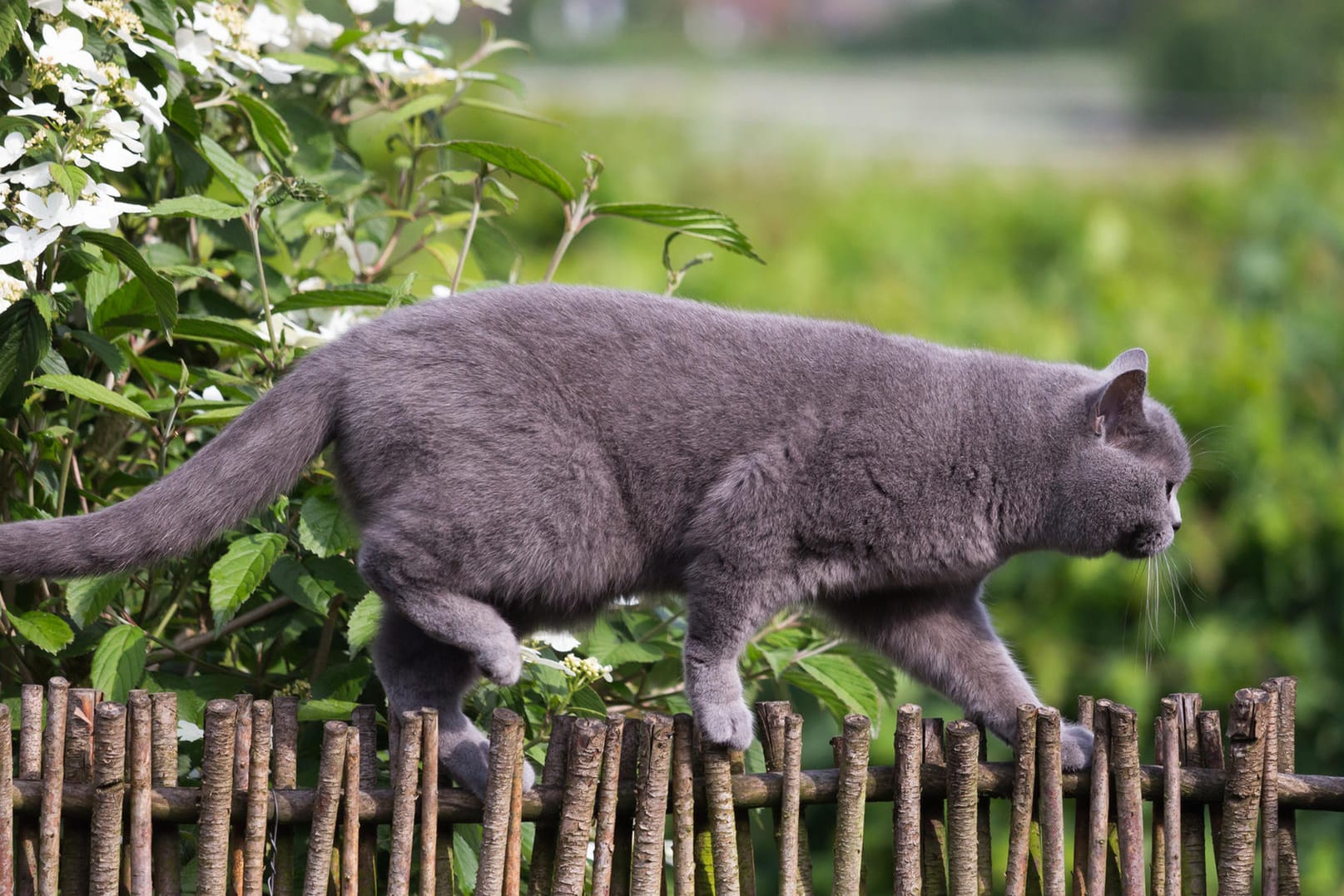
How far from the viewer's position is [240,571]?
2.00m

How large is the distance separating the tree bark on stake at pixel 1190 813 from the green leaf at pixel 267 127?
160 cm

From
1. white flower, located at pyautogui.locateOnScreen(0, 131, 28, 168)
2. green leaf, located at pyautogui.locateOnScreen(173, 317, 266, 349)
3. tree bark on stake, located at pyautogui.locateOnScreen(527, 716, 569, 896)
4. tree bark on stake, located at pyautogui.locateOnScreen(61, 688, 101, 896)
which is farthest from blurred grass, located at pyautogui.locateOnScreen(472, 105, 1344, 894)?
white flower, located at pyautogui.locateOnScreen(0, 131, 28, 168)

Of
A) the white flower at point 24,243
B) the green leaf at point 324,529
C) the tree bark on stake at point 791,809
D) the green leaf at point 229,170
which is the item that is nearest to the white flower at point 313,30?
the green leaf at point 229,170

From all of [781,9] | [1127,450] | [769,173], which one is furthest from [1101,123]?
[781,9]

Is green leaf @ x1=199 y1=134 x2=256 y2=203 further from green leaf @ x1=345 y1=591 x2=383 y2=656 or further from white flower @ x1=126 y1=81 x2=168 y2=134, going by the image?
green leaf @ x1=345 y1=591 x2=383 y2=656

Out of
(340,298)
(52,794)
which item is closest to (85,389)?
(340,298)

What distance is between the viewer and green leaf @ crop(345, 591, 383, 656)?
2.03 meters

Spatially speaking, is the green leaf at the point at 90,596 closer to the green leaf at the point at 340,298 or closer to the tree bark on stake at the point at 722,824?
the green leaf at the point at 340,298

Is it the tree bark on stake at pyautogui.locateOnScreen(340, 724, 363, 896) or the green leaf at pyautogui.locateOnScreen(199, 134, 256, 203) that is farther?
the green leaf at pyautogui.locateOnScreen(199, 134, 256, 203)

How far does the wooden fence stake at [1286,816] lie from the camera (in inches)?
78.6

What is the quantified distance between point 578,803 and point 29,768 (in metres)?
→ 0.70

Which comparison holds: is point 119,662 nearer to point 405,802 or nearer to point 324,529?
point 324,529

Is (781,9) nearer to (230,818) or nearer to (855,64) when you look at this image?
(855,64)

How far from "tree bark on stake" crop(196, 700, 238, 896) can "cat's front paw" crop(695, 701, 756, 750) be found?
621 millimetres
